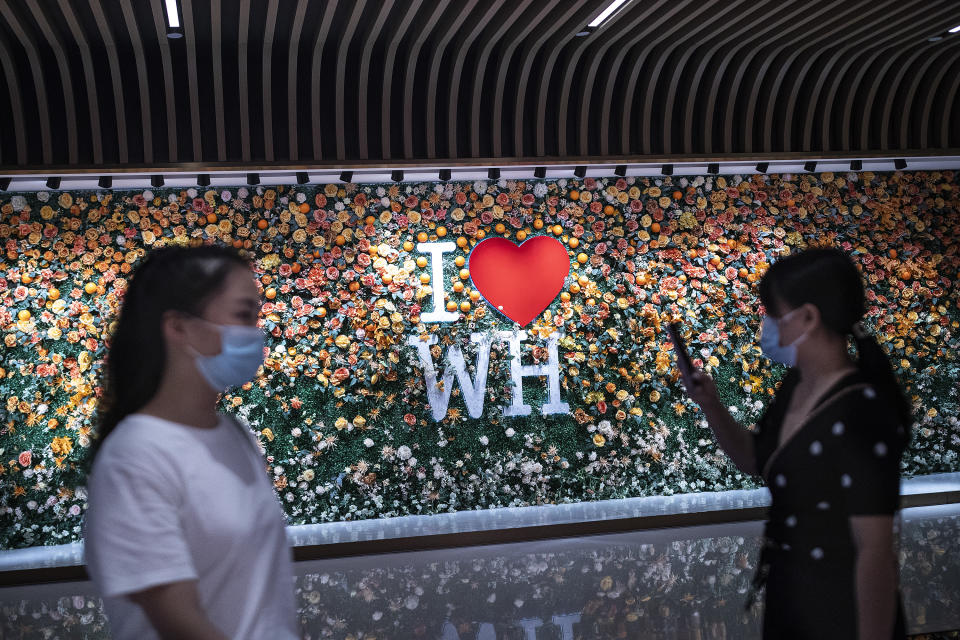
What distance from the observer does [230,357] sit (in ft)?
4.76

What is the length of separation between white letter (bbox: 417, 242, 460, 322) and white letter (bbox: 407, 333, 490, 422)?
0.17 meters

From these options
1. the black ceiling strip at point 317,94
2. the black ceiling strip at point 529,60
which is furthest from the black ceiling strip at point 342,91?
the black ceiling strip at point 529,60

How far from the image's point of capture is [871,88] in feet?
22.7

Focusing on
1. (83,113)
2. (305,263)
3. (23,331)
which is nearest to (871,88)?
(305,263)

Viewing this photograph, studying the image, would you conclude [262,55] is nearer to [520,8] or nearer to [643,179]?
[520,8]

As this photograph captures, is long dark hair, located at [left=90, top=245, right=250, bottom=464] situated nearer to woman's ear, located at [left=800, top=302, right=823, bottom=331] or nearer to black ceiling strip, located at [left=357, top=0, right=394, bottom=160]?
woman's ear, located at [left=800, top=302, right=823, bottom=331]

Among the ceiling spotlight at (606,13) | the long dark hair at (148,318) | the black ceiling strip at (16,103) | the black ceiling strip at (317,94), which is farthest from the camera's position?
the black ceiling strip at (317,94)

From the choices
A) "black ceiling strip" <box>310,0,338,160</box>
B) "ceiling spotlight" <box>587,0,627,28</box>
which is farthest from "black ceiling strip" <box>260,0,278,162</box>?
"ceiling spotlight" <box>587,0,627,28</box>

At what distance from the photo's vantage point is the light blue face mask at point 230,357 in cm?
143

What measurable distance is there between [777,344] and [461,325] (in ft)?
15.7

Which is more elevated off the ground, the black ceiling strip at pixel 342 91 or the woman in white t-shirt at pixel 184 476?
the black ceiling strip at pixel 342 91

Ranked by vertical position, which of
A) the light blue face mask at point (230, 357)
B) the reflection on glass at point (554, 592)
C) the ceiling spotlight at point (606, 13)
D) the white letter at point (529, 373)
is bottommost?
the reflection on glass at point (554, 592)

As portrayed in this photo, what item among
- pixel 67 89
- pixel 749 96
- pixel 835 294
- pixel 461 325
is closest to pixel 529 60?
pixel 749 96

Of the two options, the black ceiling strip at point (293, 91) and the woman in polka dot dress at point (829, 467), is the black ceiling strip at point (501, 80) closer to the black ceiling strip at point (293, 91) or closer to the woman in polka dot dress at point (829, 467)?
the black ceiling strip at point (293, 91)
